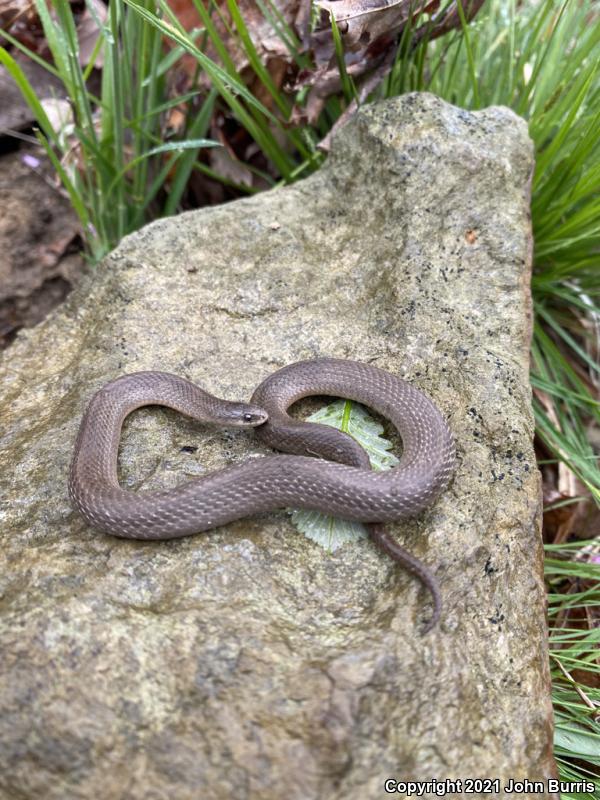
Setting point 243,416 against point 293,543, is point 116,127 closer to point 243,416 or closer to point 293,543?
point 243,416

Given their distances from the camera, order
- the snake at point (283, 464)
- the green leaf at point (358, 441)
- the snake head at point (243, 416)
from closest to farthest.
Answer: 1. the snake at point (283, 464)
2. the green leaf at point (358, 441)
3. the snake head at point (243, 416)

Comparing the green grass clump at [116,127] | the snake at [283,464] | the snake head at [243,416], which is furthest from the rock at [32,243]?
the snake head at [243,416]

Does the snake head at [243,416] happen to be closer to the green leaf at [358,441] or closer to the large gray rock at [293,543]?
the large gray rock at [293,543]

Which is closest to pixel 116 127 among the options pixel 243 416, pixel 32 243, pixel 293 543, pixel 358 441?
pixel 32 243

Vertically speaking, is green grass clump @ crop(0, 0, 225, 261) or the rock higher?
green grass clump @ crop(0, 0, 225, 261)

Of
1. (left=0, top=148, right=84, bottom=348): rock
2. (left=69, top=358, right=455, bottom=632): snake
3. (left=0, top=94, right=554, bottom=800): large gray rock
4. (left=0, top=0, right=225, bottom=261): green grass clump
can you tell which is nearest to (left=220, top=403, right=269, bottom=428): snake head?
(left=69, top=358, right=455, bottom=632): snake

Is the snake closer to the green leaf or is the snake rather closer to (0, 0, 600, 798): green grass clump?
the green leaf
